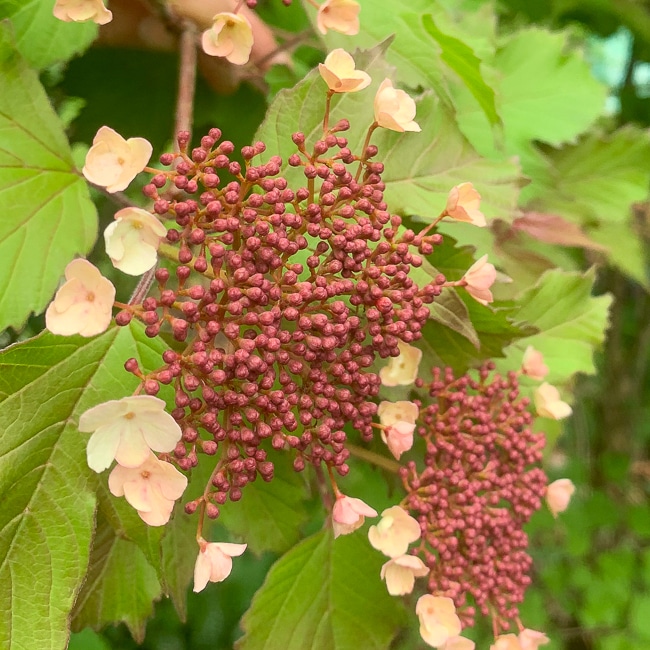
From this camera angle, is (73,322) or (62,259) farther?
(62,259)

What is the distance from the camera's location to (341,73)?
1.89 feet

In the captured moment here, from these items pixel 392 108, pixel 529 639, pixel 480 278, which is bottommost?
pixel 529 639

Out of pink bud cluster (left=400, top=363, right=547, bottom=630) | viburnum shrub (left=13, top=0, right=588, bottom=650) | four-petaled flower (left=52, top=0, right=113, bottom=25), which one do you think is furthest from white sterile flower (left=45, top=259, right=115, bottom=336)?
pink bud cluster (left=400, top=363, right=547, bottom=630)

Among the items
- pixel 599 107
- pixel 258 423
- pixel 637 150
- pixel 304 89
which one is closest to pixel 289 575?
pixel 258 423

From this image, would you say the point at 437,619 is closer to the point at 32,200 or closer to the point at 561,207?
the point at 32,200

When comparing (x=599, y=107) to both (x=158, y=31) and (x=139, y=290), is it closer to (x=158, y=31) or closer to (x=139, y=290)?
(x=158, y=31)

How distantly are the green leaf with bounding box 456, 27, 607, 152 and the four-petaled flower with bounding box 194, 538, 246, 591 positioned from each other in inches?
35.0

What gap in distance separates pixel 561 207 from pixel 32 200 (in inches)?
37.7

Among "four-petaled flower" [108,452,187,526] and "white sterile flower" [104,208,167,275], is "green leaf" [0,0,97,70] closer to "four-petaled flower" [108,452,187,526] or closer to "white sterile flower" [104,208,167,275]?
"white sterile flower" [104,208,167,275]

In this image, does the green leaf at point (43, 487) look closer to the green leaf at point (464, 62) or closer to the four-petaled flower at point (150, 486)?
the four-petaled flower at point (150, 486)

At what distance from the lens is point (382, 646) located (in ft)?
2.50

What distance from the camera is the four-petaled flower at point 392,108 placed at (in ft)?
1.93

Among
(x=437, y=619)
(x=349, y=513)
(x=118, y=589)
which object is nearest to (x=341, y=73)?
(x=349, y=513)

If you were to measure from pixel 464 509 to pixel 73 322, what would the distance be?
0.43 m
